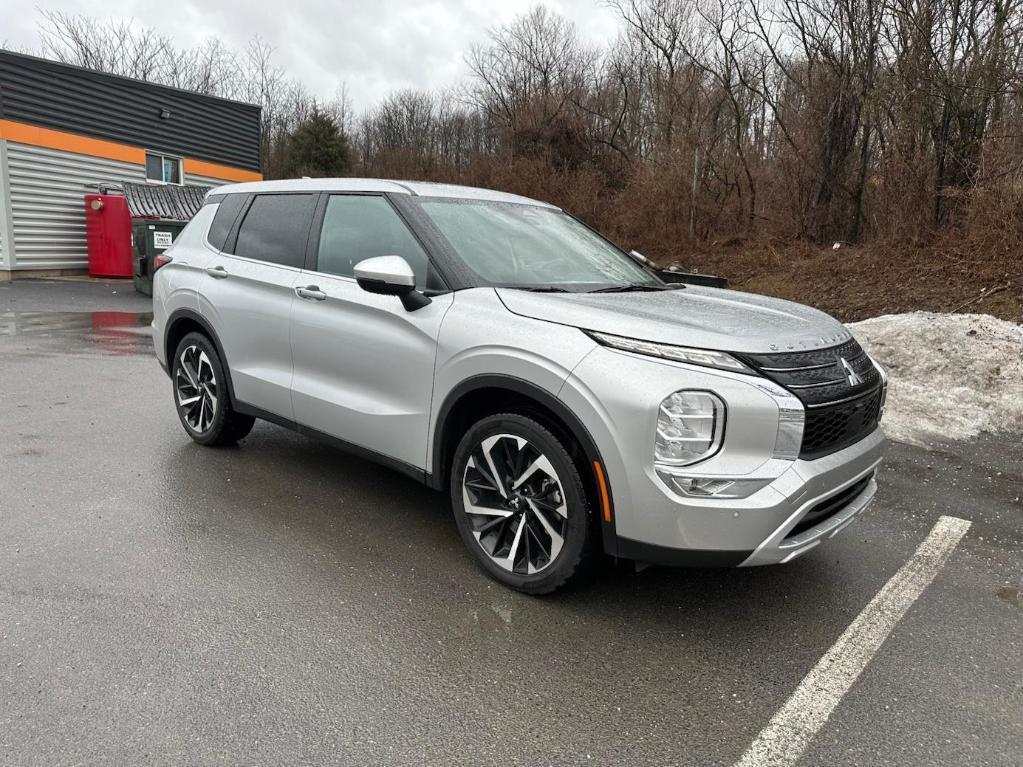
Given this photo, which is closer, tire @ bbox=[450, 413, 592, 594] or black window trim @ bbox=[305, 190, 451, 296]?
tire @ bbox=[450, 413, 592, 594]

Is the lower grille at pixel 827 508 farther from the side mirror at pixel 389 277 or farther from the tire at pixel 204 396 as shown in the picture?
the tire at pixel 204 396

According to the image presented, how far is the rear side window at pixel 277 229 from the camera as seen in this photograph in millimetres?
4340

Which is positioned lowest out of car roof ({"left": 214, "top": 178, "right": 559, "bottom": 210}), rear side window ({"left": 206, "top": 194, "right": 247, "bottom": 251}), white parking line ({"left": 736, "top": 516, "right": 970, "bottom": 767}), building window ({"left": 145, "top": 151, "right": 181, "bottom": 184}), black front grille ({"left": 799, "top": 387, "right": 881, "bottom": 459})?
white parking line ({"left": 736, "top": 516, "right": 970, "bottom": 767})

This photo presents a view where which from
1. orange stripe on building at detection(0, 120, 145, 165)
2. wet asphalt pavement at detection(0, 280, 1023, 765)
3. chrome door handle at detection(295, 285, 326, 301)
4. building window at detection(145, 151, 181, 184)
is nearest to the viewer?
wet asphalt pavement at detection(0, 280, 1023, 765)

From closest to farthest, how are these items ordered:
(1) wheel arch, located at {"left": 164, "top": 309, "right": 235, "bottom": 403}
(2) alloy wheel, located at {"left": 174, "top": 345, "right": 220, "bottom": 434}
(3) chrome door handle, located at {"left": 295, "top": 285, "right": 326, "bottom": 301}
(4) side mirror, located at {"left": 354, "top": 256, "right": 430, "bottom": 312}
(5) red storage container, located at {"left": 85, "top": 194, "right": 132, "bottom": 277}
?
(4) side mirror, located at {"left": 354, "top": 256, "right": 430, "bottom": 312}
(3) chrome door handle, located at {"left": 295, "top": 285, "right": 326, "bottom": 301}
(1) wheel arch, located at {"left": 164, "top": 309, "right": 235, "bottom": 403}
(2) alloy wheel, located at {"left": 174, "top": 345, "right": 220, "bottom": 434}
(5) red storage container, located at {"left": 85, "top": 194, "right": 132, "bottom": 277}

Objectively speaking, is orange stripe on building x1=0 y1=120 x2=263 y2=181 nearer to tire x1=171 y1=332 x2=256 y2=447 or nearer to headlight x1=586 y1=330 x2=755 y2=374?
tire x1=171 y1=332 x2=256 y2=447

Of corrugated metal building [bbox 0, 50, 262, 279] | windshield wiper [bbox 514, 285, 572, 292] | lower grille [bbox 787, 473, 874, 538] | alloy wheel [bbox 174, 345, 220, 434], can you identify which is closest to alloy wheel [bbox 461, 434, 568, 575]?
windshield wiper [bbox 514, 285, 572, 292]

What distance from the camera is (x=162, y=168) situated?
2034 centimetres

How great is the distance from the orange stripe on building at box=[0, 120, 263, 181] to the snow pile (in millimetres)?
17719

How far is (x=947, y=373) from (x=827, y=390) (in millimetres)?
5278

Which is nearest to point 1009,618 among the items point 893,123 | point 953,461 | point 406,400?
point 953,461

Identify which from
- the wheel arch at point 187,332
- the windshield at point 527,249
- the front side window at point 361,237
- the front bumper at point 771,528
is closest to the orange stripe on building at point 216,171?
the wheel arch at point 187,332

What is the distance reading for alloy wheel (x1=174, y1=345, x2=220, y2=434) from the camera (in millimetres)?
4984

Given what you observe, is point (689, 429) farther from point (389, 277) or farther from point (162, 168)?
point (162, 168)
